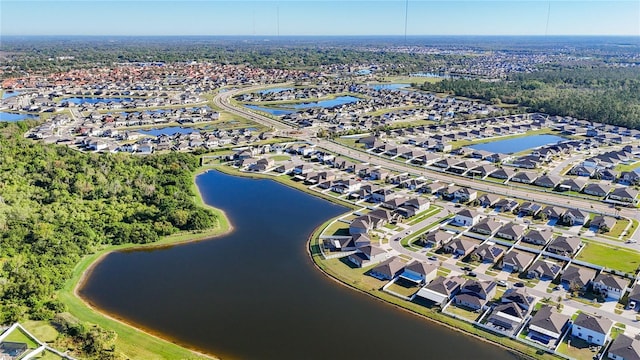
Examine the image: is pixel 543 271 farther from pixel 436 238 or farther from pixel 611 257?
pixel 436 238

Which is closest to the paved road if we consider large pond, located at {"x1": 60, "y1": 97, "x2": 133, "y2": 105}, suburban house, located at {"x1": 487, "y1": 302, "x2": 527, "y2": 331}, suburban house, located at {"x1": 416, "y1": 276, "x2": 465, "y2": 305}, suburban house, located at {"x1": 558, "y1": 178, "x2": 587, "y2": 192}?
suburban house, located at {"x1": 558, "y1": 178, "x2": 587, "y2": 192}

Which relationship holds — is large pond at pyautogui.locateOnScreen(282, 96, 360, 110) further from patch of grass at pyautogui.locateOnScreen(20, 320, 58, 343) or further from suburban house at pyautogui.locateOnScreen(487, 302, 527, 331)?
patch of grass at pyautogui.locateOnScreen(20, 320, 58, 343)

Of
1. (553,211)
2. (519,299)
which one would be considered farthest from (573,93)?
(519,299)

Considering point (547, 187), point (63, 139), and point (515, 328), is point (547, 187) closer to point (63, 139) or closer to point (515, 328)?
point (515, 328)

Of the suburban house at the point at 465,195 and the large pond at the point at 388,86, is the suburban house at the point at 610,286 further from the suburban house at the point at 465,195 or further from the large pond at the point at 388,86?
the large pond at the point at 388,86

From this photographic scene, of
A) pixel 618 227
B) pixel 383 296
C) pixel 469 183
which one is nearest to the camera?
pixel 383 296

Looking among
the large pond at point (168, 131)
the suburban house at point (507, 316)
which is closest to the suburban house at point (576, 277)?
the suburban house at point (507, 316)
